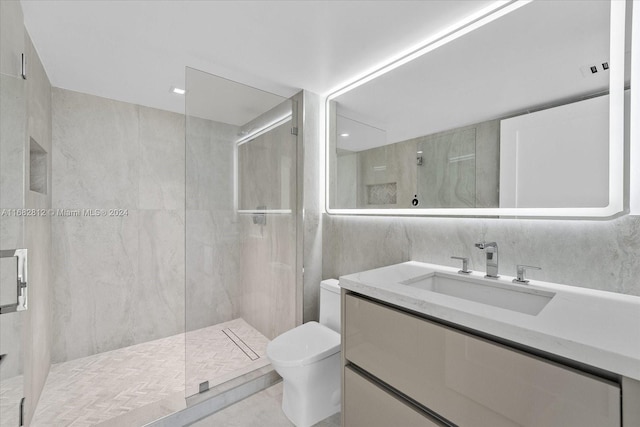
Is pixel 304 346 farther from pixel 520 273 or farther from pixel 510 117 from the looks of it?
pixel 510 117

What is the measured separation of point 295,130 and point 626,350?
220 cm

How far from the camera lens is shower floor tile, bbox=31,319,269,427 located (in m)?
1.73

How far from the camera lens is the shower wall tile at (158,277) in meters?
2.64

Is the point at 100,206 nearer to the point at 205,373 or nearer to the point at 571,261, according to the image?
the point at 205,373

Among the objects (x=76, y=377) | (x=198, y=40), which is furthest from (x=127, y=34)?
(x=76, y=377)

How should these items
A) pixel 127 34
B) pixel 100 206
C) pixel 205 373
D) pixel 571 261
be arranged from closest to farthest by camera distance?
1. pixel 571 261
2. pixel 127 34
3. pixel 205 373
4. pixel 100 206

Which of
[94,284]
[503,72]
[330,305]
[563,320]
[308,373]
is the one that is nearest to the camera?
[563,320]

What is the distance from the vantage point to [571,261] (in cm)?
122

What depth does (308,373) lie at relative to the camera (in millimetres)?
1602

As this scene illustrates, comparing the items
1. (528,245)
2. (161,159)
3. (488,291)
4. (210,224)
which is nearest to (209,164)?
(210,224)

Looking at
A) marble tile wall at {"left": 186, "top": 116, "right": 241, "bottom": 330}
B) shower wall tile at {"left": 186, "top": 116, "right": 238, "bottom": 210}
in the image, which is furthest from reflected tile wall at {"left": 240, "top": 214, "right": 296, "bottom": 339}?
shower wall tile at {"left": 186, "top": 116, "right": 238, "bottom": 210}

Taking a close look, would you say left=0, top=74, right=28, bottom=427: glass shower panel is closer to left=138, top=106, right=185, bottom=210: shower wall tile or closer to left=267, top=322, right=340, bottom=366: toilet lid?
left=267, top=322, right=340, bottom=366: toilet lid

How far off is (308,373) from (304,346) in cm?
17

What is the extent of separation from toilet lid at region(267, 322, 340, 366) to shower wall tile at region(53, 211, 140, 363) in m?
1.71
